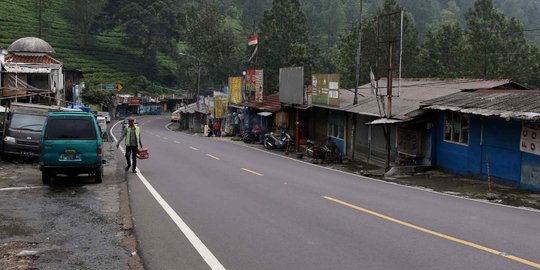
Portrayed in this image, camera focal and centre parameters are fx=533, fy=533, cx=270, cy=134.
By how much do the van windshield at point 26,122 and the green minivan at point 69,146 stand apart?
262 inches

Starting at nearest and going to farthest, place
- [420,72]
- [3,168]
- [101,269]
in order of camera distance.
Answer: [101,269]
[3,168]
[420,72]

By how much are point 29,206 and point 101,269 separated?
5422 millimetres

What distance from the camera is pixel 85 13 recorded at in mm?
107312

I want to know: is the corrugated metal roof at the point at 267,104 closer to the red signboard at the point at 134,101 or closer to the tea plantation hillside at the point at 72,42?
the tea plantation hillside at the point at 72,42

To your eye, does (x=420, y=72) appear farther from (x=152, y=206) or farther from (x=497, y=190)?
(x=152, y=206)

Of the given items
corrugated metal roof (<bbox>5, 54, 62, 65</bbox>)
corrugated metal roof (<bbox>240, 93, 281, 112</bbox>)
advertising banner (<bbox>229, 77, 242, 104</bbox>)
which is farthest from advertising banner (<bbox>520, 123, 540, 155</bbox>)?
corrugated metal roof (<bbox>5, 54, 62, 65</bbox>)

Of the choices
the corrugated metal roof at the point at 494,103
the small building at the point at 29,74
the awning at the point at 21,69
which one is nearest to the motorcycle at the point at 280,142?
the small building at the point at 29,74

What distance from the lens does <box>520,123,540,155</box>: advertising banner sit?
54.0 feet

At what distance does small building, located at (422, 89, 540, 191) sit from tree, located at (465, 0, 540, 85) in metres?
28.9

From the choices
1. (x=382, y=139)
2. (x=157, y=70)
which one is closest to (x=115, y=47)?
(x=157, y=70)

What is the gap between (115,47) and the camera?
370 feet

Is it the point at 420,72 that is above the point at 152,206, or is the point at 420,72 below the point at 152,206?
above

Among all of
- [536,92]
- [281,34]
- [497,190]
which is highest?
[281,34]

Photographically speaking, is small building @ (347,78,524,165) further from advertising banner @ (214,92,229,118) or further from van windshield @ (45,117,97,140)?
advertising banner @ (214,92,229,118)
